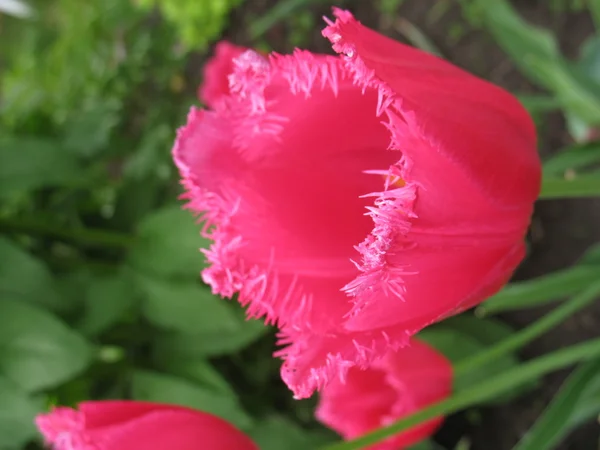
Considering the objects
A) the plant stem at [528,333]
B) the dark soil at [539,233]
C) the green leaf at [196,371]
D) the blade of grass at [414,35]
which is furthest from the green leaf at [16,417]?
the blade of grass at [414,35]

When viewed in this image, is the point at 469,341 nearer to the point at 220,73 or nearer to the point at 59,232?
the point at 220,73

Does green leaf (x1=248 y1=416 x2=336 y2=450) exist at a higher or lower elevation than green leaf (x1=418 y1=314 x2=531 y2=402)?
lower

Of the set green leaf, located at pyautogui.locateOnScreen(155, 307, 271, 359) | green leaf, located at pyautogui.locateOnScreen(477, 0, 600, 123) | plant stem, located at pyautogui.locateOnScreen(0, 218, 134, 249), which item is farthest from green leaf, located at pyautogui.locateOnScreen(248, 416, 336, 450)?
green leaf, located at pyautogui.locateOnScreen(477, 0, 600, 123)

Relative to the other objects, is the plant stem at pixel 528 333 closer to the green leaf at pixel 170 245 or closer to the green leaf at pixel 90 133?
the green leaf at pixel 170 245

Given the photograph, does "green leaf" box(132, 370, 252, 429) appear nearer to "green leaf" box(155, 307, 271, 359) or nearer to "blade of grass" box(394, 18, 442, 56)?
"green leaf" box(155, 307, 271, 359)

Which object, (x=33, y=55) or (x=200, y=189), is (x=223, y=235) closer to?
(x=200, y=189)

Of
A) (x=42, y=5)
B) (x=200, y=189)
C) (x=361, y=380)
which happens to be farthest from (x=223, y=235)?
(x=42, y=5)
